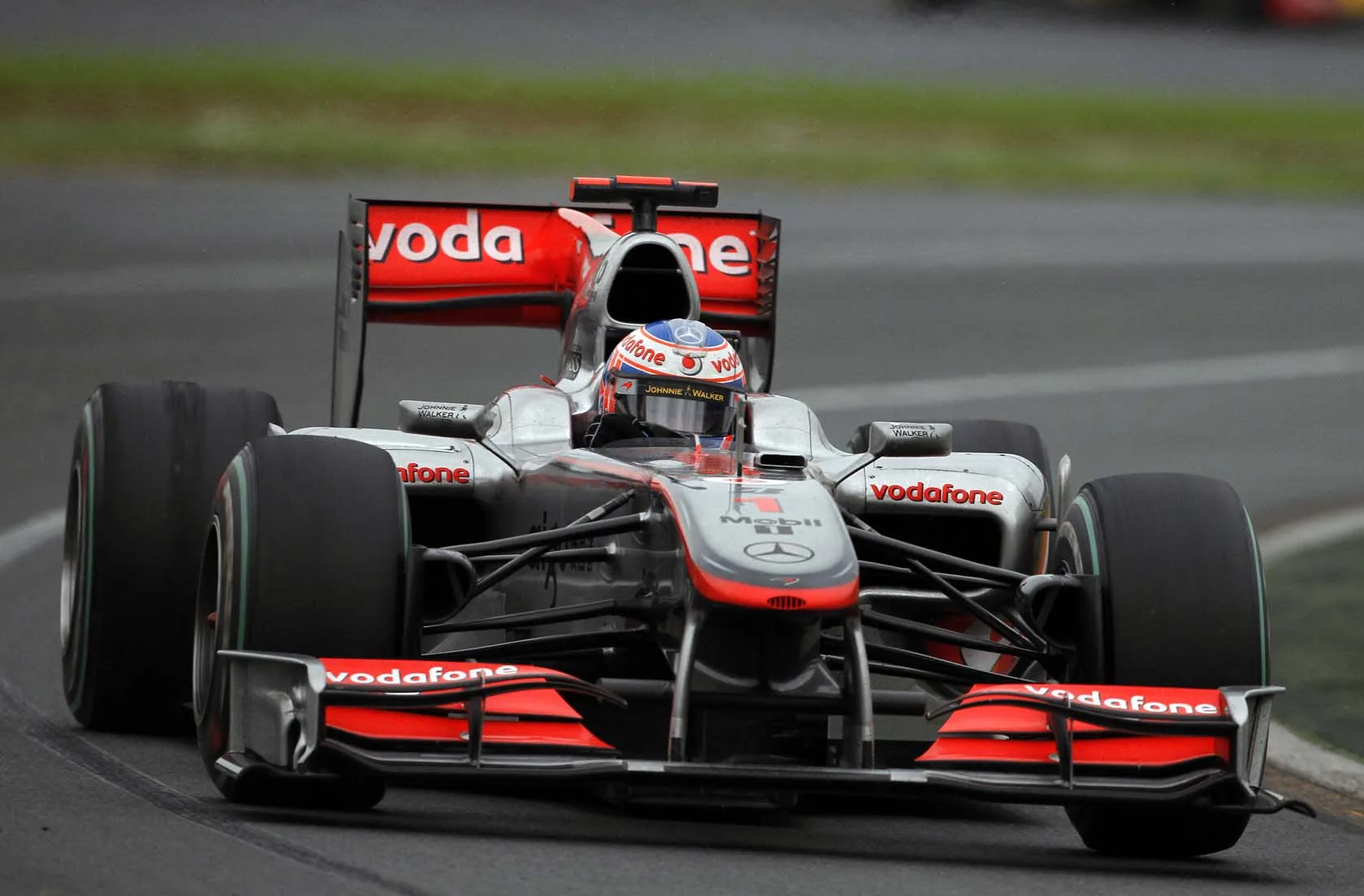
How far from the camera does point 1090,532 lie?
805 cm

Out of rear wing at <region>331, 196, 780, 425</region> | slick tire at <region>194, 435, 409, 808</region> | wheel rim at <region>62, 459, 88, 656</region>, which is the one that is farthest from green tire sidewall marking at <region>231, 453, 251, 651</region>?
rear wing at <region>331, 196, 780, 425</region>

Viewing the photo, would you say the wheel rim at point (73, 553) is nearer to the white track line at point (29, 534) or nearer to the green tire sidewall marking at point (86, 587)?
the green tire sidewall marking at point (86, 587)

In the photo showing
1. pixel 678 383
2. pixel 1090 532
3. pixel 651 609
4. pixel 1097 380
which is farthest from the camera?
pixel 1097 380

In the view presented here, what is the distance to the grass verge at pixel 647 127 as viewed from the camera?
24.3 metres

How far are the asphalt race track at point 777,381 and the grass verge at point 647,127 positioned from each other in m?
0.62

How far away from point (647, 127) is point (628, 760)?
18.6m

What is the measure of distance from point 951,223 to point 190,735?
55.8ft

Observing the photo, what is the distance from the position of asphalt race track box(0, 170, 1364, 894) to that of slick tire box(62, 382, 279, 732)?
192 mm

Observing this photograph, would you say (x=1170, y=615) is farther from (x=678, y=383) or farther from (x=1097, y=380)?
(x=1097, y=380)

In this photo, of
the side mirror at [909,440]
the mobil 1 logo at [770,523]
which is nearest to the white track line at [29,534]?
the side mirror at [909,440]

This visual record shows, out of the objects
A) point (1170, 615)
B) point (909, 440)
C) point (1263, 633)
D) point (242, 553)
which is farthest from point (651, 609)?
point (1263, 633)

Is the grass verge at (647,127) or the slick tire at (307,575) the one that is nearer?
the slick tire at (307,575)

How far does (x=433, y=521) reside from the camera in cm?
914

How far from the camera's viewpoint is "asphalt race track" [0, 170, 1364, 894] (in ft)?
21.8
